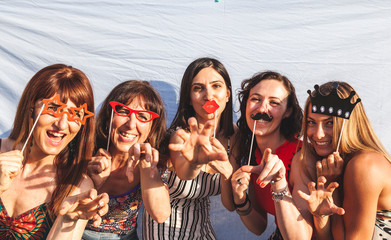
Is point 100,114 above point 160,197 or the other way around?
above

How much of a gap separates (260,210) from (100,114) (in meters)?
1.17

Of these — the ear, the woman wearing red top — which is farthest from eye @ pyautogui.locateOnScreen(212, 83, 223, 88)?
the ear

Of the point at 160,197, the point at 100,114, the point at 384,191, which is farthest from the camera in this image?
the point at 100,114

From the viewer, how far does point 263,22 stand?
296cm

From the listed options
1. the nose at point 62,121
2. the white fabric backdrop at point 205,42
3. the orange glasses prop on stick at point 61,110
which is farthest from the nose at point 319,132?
the nose at point 62,121

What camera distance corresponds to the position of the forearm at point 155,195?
6.63 ft

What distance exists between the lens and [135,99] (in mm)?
2357

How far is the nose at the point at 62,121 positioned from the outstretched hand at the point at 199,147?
0.58 m

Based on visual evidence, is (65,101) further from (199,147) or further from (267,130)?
(267,130)

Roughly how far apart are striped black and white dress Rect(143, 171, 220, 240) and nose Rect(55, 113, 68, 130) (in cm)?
73

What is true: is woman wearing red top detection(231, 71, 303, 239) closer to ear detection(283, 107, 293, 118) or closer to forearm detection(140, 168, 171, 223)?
ear detection(283, 107, 293, 118)

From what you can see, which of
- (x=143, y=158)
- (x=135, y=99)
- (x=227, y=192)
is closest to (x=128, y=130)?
(x=135, y=99)

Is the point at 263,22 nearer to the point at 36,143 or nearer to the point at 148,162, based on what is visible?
the point at 148,162

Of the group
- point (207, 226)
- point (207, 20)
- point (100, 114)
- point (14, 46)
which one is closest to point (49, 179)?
point (100, 114)
